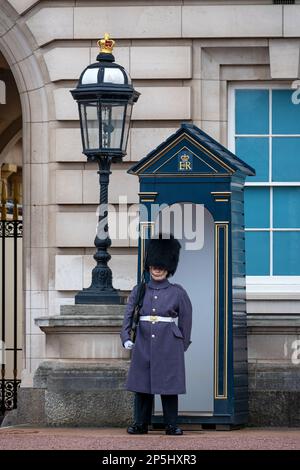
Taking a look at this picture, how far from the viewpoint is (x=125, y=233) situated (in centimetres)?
1602

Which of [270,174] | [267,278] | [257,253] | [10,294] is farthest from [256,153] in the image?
[10,294]

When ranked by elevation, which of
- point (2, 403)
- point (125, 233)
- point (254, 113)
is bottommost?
point (2, 403)

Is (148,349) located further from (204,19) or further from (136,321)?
(204,19)

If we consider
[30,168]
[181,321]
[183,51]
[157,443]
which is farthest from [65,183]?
[157,443]

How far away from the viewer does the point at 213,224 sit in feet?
47.9

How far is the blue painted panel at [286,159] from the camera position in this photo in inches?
638

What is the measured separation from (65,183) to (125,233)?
66 centimetres

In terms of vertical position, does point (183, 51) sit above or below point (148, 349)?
above

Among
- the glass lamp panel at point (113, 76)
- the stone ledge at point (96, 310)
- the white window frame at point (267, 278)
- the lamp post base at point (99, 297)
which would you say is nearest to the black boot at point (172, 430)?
the stone ledge at point (96, 310)

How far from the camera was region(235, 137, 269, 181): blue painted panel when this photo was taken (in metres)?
16.2

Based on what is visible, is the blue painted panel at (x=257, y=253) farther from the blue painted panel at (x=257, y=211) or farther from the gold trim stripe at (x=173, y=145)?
the gold trim stripe at (x=173, y=145)

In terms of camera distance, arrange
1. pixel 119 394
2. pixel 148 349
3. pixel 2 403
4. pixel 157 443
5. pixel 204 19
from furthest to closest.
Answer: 1. pixel 2 403
2. pixel 204 19
3. pixel 119 394
4. pixel 148 349
5. pixel 157 443

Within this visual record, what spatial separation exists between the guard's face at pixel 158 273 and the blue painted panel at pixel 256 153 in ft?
7.46

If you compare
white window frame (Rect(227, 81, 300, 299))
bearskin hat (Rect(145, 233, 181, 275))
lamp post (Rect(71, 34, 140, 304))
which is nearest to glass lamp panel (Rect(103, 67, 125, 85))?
lamp post (Rect(71, 34, 140, 304))
